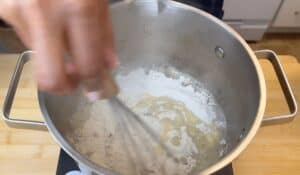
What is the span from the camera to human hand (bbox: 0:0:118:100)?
22 cm

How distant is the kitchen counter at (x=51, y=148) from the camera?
0.50 m

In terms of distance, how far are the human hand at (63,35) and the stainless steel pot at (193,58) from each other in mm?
138

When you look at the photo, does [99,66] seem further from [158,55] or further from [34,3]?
[158,55]

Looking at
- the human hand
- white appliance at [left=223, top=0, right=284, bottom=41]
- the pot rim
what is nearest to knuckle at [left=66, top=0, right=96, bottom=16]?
the human hand

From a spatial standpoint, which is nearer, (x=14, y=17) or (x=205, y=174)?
(x=14, y=17)

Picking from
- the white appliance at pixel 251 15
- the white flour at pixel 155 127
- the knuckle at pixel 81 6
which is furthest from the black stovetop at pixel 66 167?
the white appliance at pixel 251 15

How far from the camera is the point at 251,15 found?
1.06m

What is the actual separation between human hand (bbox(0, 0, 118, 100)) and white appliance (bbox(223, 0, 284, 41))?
81 centimetres

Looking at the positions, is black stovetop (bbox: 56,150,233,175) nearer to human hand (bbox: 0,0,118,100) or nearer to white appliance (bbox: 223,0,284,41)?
human hand (bbox: 0,0,118,100)

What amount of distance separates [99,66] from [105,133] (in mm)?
279

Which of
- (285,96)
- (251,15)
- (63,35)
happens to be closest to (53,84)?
(63,35)

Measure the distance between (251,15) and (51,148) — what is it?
2.37 feet

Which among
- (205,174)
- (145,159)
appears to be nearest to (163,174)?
(145,159)

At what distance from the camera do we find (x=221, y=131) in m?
0.55
